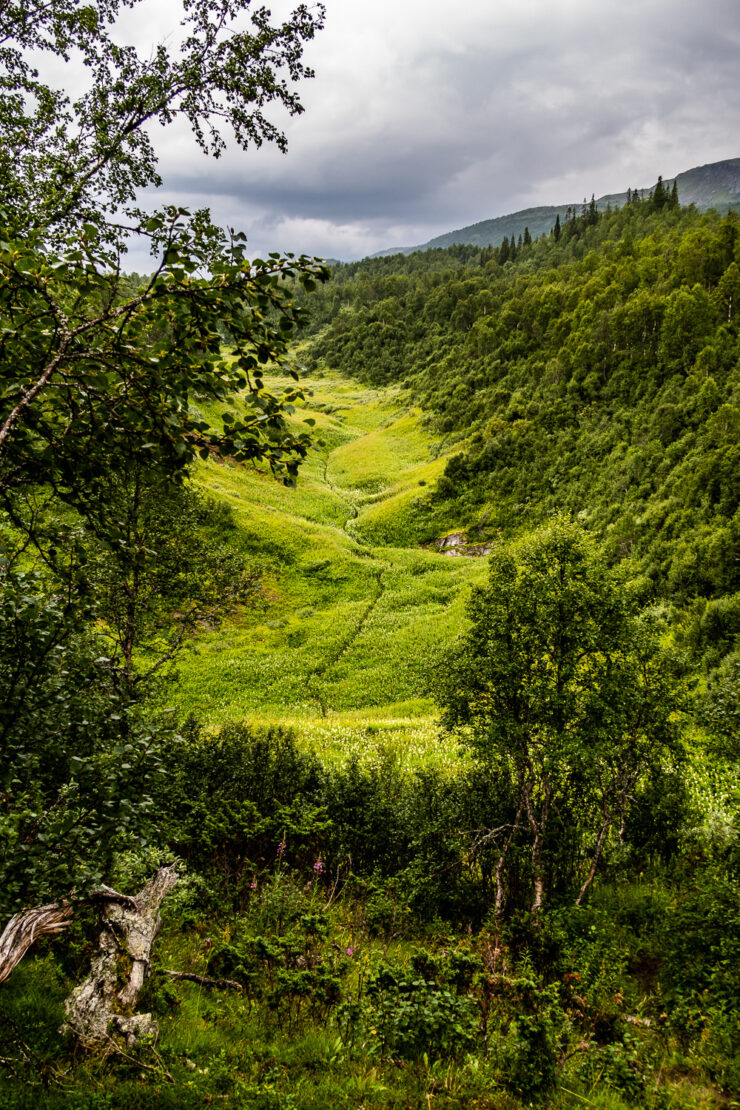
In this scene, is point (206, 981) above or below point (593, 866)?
above

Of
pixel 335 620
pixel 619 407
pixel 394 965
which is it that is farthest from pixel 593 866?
pixel 619 407

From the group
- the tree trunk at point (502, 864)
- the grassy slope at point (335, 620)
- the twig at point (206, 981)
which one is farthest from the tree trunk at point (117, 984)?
the grassy slope at point (335, 620)

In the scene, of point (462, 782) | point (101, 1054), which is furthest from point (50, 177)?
point (462, 782)

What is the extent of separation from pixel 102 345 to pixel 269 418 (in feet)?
4.79

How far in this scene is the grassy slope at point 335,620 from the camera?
3094 cm

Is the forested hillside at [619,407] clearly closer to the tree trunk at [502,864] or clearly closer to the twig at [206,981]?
the tree trunk at [502,864]

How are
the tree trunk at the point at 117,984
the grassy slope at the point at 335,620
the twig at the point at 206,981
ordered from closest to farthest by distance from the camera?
1. the tree trunk at the point at 117,984
2. the twig at the point at 206,981
3. the grassy slope at the point at 335,620

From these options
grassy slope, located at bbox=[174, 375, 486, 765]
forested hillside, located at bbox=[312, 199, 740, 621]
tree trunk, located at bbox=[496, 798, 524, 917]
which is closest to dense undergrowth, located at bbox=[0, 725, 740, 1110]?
tree trunk, located at bbox=[496, 798, 524, 917]

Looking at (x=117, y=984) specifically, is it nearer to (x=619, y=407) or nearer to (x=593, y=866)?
(x=593, y=866)

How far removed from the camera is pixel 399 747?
23141 millimetres

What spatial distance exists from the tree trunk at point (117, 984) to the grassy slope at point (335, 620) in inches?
348

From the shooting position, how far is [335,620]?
148ft

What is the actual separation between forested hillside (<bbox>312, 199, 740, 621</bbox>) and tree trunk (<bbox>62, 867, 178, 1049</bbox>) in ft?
123

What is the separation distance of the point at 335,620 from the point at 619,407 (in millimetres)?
48698
